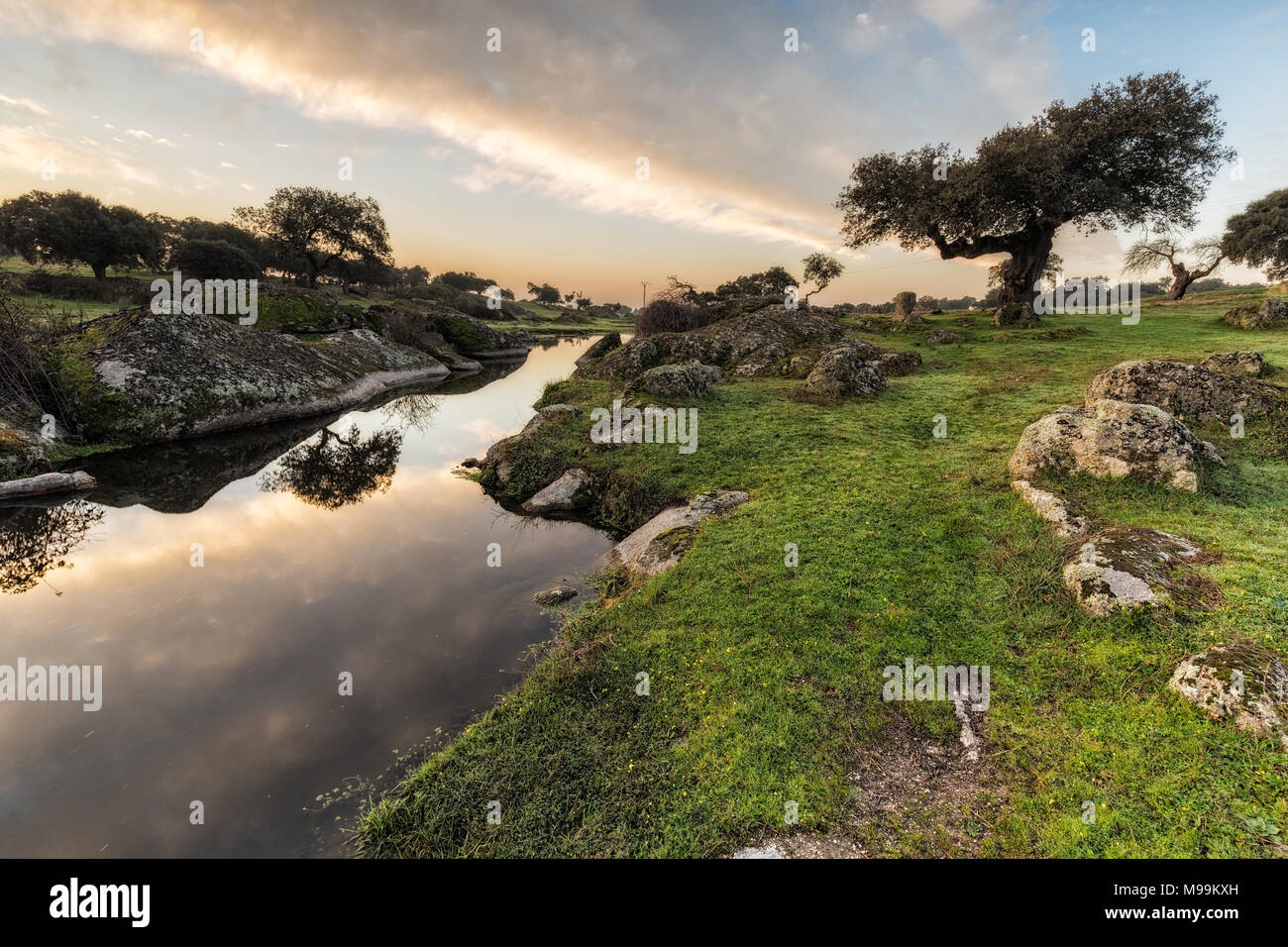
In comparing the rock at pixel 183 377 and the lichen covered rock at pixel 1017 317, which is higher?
the lichen covered rock at pixel 1017 317

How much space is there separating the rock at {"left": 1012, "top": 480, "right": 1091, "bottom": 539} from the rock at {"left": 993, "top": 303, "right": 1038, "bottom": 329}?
2752cm

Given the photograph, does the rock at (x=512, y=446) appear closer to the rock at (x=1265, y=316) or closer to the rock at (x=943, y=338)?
the rock at (x=943, y=338)

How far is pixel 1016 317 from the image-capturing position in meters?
31.7

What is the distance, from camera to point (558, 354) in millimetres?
55562

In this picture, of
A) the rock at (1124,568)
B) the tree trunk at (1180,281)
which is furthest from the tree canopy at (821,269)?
the rock at (1124,568)

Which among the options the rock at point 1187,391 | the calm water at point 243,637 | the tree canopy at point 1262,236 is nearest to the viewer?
the calm water at point 243,637

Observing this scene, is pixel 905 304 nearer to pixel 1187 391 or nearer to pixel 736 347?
pixel 736 347

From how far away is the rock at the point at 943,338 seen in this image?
29.0 m

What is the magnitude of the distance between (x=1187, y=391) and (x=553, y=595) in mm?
17568

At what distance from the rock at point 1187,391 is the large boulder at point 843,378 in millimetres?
7880

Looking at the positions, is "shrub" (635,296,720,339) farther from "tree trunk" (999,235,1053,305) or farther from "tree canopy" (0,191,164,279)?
"tree canopy" (0,191,164,279)

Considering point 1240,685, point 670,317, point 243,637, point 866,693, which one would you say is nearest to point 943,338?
point 670,317
